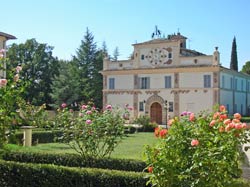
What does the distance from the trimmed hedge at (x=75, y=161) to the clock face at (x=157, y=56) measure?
27.1 meters

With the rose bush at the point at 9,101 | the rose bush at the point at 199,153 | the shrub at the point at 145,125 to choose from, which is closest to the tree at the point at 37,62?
the shrub at the point at 145,125

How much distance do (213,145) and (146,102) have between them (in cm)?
3203

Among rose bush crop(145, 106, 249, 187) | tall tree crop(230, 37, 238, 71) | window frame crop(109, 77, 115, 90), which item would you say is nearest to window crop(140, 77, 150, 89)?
window frame crop(109, 77, 115, 90)

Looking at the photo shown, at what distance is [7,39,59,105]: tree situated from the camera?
46531mm

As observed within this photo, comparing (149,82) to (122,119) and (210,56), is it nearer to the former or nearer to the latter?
(210,56)

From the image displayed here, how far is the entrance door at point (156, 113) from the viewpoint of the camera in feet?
122

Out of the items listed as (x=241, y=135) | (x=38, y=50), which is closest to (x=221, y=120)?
(x=241, y=135)

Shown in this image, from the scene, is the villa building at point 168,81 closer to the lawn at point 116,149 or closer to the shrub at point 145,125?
the shrub at point 145,125

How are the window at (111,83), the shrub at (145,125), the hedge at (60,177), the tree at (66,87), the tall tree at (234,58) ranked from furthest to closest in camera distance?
the tall tree at (234,58)
the tree at (66,87)
the window at (111,83)
the shrub at (145,125)
the hedge at (60,177)

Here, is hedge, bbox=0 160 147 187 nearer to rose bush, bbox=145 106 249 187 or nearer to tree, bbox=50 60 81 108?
rose bush, bbox=145 106 249 187

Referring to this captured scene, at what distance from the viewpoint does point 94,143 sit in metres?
10.2

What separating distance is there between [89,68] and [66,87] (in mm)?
4588

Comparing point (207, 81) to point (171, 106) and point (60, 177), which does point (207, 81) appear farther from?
point (60, 177)

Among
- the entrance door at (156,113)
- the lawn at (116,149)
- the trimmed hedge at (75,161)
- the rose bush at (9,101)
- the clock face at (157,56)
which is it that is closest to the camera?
the rose bush at (9,101)
